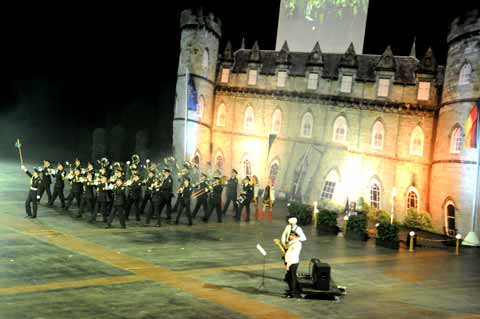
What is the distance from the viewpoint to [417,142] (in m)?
35.9

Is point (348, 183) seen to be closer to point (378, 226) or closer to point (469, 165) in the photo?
point (469, 165)

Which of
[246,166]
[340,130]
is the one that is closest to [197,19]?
[246,166]

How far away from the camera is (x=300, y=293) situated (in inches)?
575

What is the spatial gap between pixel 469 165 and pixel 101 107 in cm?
3057

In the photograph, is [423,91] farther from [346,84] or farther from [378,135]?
[346,84]

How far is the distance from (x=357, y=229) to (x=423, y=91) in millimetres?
14460

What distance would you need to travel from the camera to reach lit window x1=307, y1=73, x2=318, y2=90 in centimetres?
4066

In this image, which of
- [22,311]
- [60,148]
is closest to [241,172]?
[60,148]

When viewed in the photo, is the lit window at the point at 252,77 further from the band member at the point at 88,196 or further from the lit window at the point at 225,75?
the band member at the point at 88,196

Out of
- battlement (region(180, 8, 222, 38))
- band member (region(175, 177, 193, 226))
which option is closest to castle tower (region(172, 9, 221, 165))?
battlement (region(180, 8, 222, 38))

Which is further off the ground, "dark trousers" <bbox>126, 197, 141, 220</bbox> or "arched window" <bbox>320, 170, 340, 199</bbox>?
"arched window" <bbox>320, 170, 340, 199</bbox>

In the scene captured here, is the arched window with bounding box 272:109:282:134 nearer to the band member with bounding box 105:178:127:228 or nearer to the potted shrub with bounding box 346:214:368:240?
the potted shrub with bounding box 346:214:368:240

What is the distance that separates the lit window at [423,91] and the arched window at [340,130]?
17.1 ft

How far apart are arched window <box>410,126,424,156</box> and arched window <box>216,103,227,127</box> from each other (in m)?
14.2
